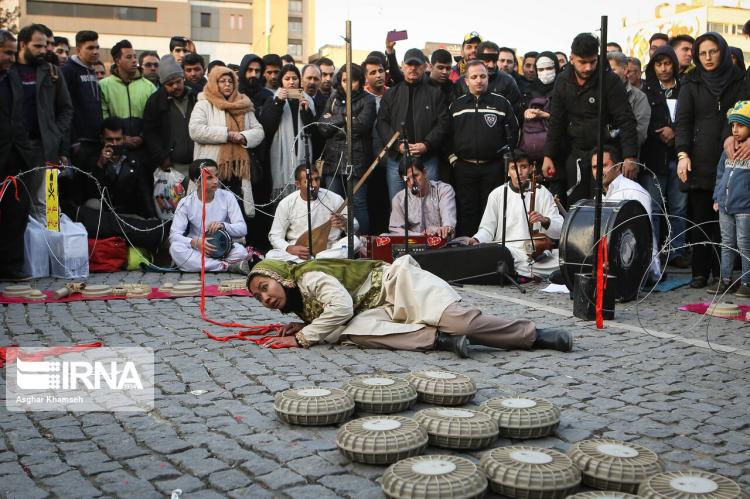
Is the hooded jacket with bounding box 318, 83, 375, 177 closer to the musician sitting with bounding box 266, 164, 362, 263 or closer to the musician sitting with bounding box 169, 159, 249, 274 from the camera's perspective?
the musician sitting with bounding box 266, 164, 362, 263

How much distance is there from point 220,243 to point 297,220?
954 millimetres

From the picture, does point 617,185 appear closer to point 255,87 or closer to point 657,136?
point 657,136

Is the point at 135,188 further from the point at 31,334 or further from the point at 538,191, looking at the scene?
the point at 538,191

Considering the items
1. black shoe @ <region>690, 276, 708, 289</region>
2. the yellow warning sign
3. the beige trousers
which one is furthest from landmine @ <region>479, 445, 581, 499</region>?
black shoe @ <region>690, 276, 708, 289</region>

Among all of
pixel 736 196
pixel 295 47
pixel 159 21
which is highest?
pixel 295 47

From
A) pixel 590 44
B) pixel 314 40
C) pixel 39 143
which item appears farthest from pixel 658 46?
pixel 314 40

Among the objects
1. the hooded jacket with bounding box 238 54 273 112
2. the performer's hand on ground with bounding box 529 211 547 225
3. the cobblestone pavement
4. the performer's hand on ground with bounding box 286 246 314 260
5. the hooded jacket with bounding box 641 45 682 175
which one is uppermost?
the hooded jacket with bounding box 238 54 273 112

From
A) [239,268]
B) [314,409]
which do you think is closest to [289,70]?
[239,268]

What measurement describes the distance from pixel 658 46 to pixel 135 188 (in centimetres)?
667

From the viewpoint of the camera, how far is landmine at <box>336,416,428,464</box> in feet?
11.8

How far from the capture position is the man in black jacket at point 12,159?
9.08 metres

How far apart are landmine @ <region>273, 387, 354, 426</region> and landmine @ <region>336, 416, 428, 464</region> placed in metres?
0.34

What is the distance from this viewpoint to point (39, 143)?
31.4 feet

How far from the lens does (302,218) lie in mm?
10117
